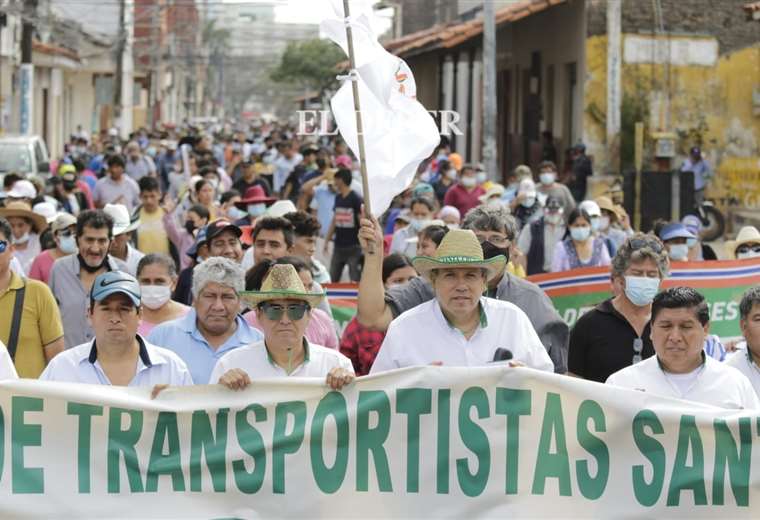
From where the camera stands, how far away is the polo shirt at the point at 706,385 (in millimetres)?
6645

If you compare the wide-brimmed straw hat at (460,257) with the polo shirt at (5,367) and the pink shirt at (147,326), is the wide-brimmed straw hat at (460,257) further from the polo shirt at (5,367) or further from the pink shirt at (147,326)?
the pink shirt at (147,326)

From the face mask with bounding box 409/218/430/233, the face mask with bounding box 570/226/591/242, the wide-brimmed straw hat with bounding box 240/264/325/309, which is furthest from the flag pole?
the face mask with bounding box 409/218/430/233

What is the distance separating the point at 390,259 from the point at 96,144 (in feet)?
109

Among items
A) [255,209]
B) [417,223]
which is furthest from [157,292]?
[255,209]

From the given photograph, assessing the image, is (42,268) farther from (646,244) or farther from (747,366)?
(747,366)

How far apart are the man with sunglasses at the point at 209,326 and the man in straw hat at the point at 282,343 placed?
981 mm

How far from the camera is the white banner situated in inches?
251

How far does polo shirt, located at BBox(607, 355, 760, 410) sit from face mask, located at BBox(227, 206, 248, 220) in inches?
344

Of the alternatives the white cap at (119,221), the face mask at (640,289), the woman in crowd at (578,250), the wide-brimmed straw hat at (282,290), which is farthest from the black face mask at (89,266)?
the woman in crowd at (578,250)

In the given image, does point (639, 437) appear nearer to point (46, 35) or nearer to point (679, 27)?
point (679, 27)

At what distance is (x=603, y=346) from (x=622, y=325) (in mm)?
185

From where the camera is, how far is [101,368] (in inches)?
269

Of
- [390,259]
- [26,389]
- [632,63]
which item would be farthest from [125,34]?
[26,389]

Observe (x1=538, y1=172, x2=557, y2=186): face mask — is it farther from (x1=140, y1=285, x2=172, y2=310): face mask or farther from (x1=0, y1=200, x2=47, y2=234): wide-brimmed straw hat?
(x1=140, y1=285, x2=172, y2=310): face mask
